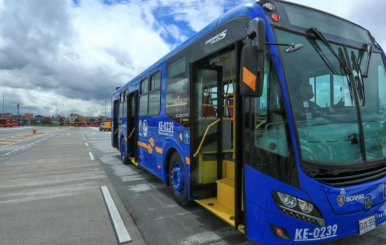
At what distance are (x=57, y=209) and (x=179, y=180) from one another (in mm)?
2524

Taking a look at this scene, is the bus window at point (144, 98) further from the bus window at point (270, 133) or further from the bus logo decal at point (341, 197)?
the bus logo decal at point (341, 197)

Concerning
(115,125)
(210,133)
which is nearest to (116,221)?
(210,133)

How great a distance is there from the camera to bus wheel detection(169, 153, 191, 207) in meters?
4.55

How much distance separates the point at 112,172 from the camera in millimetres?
8555

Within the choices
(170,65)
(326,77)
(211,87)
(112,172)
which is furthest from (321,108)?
(112,172)

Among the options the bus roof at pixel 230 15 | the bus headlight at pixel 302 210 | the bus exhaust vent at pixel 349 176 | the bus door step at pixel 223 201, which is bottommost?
the bus door step at pixel 223 201

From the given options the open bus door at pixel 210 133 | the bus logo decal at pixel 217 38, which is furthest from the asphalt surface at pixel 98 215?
the bus logo decal at pixel 217 38

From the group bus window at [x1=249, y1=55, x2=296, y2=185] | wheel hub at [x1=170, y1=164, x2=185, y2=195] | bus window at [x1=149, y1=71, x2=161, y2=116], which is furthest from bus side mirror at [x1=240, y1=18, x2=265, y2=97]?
bus window at [x1=149, y1=71, x2=161, y2=116]

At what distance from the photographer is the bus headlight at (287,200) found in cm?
254

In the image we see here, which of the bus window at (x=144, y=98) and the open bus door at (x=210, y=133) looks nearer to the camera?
A: the open bus door at (x=210, y=133)

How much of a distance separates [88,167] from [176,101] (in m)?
6.37


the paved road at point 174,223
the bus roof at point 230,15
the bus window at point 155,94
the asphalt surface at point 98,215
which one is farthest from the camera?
the bus window at point 155,94

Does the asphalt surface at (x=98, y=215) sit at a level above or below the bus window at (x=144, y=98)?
below

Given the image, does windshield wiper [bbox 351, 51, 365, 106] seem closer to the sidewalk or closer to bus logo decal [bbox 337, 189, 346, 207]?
bus logo decal [bbox 337, 189, 346, 207]
